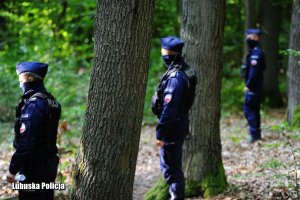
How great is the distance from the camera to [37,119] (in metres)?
4.95

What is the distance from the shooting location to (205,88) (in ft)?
23.1

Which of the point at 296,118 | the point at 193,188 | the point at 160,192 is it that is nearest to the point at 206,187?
the point at 193,188

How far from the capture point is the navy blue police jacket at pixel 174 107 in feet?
20.4

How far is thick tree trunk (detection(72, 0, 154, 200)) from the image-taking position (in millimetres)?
4812

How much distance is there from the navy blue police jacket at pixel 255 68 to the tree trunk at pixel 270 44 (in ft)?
21.0

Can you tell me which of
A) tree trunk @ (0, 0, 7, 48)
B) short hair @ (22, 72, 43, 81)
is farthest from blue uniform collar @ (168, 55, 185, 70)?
tree trunk @ (0, 0, 7, 48)

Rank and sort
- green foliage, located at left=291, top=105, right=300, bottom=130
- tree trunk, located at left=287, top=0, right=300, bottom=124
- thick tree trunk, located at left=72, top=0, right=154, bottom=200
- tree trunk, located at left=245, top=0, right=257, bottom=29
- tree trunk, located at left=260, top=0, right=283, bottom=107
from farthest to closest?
tree trunk, located at left=260, top=0, right=283, bottom=107, tree trunk, located at left=245, top=0, right=257, bottom=29, tree trunk, located at left=287, top=0, right=300, bottom=124, green foliage, located at left=291, top=105, right=300, bottom=130, thick tree trunk, located at left=72, top=0, right=154, bottom=200

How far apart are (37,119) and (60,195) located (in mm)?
2554

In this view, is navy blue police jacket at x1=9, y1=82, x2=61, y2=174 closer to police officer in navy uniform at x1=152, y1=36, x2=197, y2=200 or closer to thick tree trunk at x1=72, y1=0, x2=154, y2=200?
thick tree trunk at x1=72, y1=0, x2=154, y2=200

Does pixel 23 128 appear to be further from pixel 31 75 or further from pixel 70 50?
pixel 70 50

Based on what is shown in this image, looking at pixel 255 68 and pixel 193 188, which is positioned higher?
pixel 255 68

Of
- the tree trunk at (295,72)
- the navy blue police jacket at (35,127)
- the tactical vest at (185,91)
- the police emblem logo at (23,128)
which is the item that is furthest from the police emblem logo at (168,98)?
the tree trunk at (295,72)

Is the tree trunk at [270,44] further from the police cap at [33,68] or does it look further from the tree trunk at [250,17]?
the police cap at [33,68]

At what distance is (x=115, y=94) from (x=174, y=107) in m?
1.56
